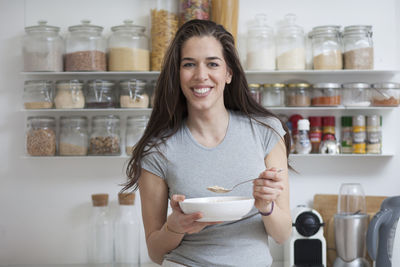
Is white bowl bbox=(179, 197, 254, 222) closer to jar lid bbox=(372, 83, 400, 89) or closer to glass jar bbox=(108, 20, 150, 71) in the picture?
glass jar bbox=(108, 20, 150, 71)

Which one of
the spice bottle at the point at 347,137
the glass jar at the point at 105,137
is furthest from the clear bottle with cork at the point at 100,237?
the spice bottle at the point at 347,137

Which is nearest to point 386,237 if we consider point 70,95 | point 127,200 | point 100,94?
point 127,200

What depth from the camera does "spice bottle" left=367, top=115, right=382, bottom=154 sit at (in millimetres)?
2424

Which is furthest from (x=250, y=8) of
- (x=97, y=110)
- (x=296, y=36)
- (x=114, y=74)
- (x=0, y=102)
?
(x=0, y=102)

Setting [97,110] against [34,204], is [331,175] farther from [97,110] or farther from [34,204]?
[34,204]

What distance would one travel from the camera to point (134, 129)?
2451 millimetres

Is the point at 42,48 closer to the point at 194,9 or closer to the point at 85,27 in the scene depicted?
the point at 85,27

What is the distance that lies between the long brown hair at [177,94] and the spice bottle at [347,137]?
4.24ft

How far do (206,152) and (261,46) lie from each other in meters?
1.35

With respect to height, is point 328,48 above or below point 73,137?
above

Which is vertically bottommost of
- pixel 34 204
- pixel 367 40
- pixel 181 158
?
pixel 34 204

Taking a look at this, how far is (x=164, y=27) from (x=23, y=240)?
1271mm

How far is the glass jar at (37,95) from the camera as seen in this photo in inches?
95.7

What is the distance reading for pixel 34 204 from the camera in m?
2.60
